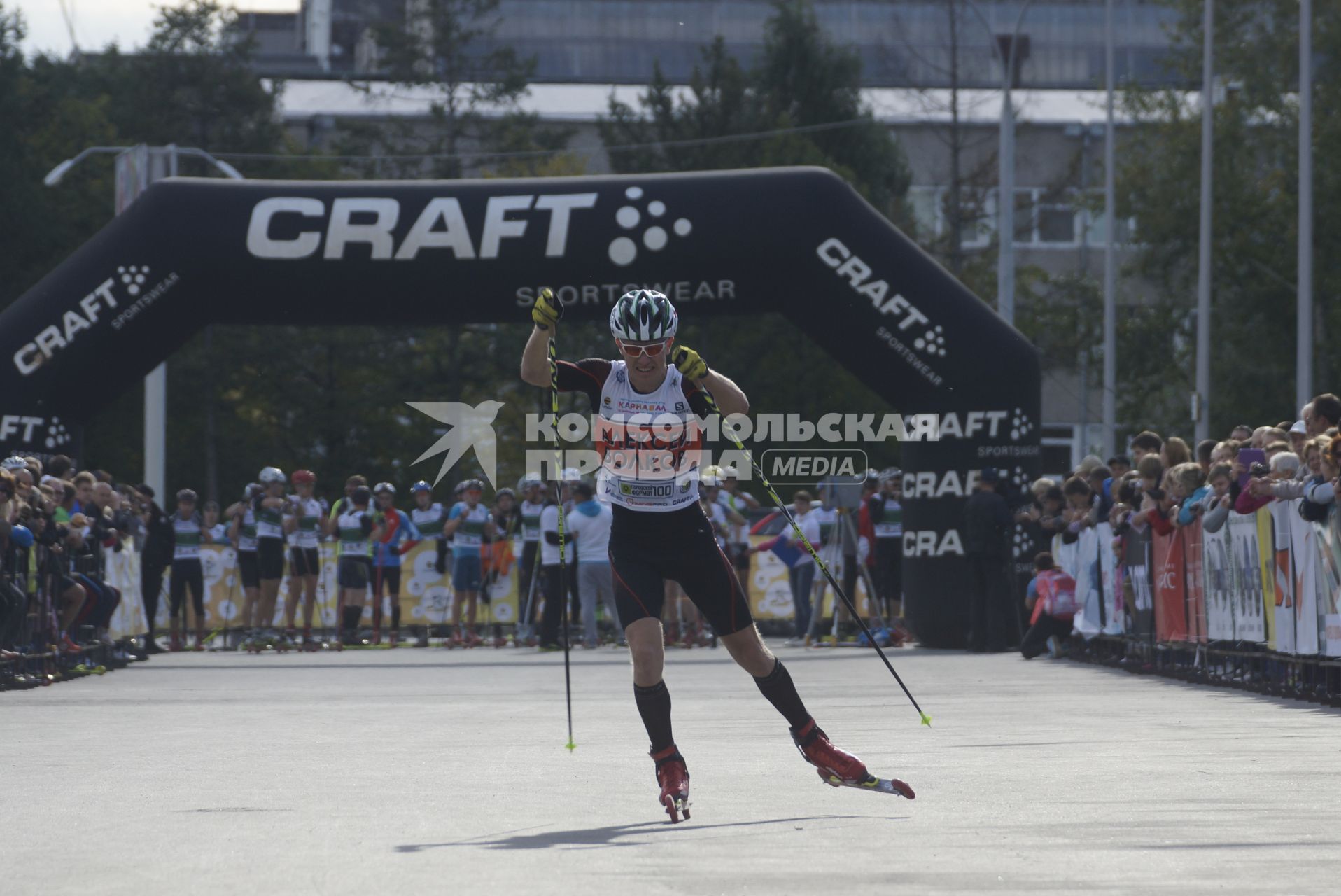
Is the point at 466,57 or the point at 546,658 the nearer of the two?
the point at 546,658

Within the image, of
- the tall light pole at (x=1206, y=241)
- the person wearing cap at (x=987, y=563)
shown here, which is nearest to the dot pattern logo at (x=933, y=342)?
the person wearing cap at (x=987, y=563)

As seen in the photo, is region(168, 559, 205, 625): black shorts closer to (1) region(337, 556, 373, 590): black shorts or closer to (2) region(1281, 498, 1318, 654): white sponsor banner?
(1) region(337, 556, 373, 590): black shorts

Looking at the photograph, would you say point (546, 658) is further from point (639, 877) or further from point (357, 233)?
point (639, 877)

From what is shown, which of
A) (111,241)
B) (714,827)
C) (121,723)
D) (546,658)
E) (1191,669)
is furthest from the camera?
(546,658)

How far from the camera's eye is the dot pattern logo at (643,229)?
64.1 feet

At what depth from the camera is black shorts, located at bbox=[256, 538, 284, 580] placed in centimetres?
2280

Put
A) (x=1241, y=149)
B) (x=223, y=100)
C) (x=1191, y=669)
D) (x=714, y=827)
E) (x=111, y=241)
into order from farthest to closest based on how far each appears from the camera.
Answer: (x=223, y=100) < (x=1241, y=149) < (x=111, y=241) < (x=1191, y=669) < (x=714, y=827)

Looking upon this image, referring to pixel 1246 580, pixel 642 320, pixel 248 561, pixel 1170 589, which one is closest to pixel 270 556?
pixel 248 561

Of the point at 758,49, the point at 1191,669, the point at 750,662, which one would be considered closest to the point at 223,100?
the point at 758,49

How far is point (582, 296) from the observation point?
1961 cm

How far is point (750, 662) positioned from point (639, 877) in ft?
6.70

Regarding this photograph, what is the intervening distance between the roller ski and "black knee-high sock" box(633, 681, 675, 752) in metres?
0.46

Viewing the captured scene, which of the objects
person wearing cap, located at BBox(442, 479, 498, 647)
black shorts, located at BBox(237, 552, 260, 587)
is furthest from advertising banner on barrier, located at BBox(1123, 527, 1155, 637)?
black shorts, located at BBox(237, 552, 260, 587)

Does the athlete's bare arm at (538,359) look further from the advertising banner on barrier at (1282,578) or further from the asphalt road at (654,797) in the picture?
the advertising banner on barrier at (1282,578)
